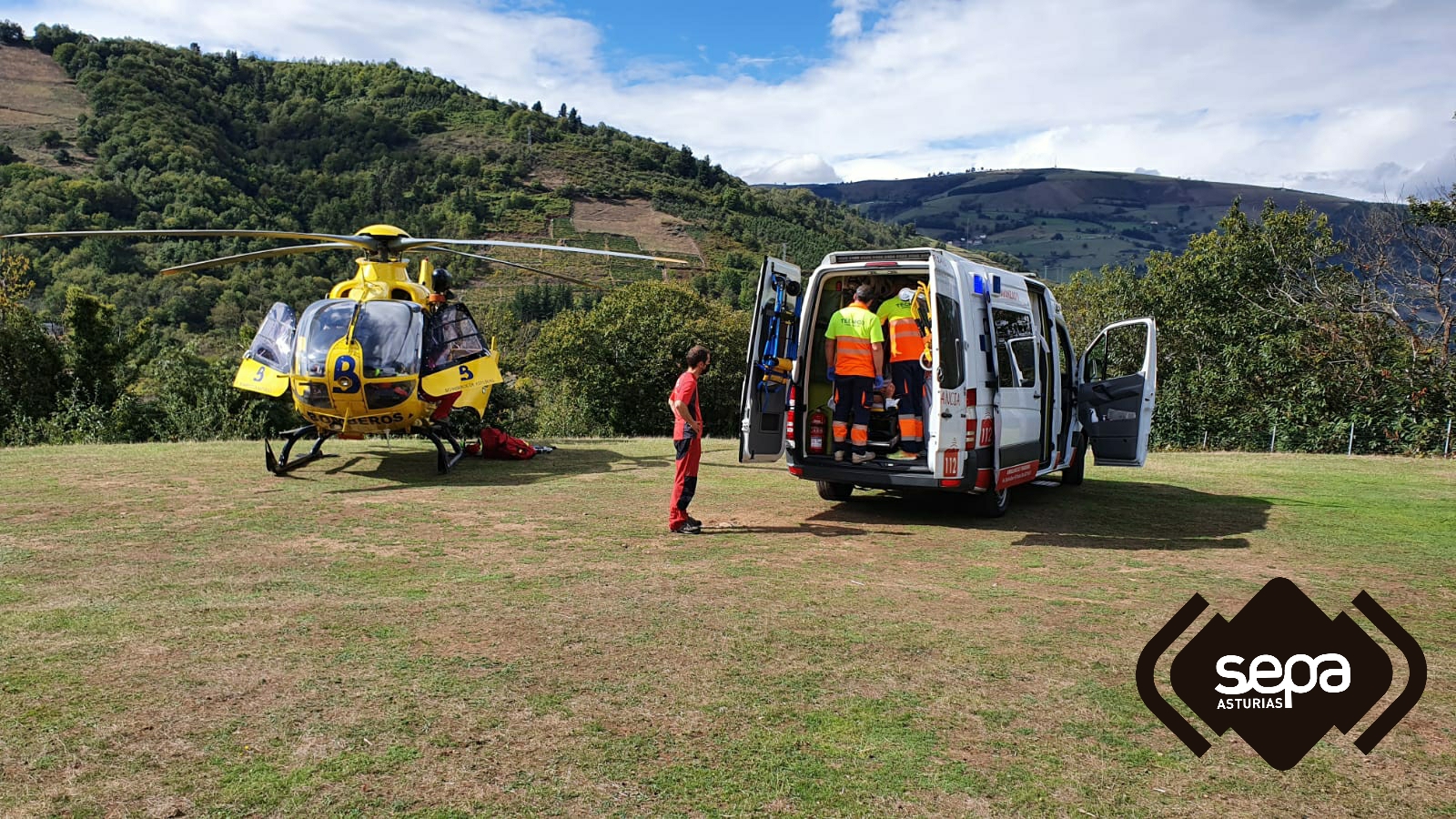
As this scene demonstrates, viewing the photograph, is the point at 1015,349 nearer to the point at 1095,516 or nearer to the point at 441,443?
the point at 1095,516

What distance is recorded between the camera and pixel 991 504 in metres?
8.98

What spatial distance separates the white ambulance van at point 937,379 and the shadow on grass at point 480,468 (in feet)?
11.8

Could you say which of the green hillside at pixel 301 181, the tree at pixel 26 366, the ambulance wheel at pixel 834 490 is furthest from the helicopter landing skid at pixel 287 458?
the green hillside at pixel 301 181

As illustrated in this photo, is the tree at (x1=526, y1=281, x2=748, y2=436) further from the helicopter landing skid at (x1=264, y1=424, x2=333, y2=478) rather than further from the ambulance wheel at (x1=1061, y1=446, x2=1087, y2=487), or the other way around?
the ambulance wheel at (x1=1061, y1=446, x2=1087, y2=487)

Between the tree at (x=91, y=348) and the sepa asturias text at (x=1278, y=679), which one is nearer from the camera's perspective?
the sepa asturias text at (x=1278, y=679)

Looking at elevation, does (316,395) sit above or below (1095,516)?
above

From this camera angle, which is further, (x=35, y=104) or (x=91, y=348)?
(x=35, y=104)

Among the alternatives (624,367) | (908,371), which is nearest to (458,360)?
(908,371)

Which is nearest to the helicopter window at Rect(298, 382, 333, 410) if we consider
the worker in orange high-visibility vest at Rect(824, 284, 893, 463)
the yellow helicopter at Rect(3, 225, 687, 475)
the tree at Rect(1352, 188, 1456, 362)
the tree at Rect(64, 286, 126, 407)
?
the yellow helicopter at Rect(3, 225, 687, 475)

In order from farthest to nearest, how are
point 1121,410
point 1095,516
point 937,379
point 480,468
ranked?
point 480,468, point 1121,410, point 1095,516, point 937,379

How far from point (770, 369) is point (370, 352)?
480cm

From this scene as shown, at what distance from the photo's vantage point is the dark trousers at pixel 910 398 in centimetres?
855

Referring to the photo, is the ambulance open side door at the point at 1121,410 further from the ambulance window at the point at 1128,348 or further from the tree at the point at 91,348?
the tree at the point at 91,348

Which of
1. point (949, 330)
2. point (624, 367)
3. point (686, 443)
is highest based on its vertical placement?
point (949, 330)
